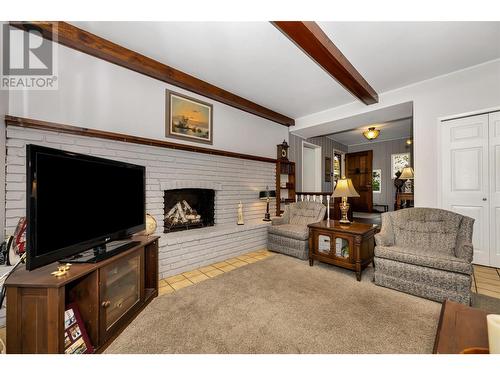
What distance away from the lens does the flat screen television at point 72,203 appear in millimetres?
1124

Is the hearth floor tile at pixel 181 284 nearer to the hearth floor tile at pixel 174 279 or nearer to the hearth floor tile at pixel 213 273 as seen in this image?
the hearth floor tile at pixel 174 279

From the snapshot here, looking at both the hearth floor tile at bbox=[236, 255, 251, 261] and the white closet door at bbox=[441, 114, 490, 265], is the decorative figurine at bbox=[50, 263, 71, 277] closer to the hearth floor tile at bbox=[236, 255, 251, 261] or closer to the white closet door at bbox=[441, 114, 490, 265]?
the hearth floor tile at bbox=[236, 255, 251, 261]

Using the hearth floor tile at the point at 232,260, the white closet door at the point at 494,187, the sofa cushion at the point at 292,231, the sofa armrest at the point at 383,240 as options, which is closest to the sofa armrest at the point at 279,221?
the sofa cushion at the point at 292,231

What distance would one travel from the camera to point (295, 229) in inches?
132

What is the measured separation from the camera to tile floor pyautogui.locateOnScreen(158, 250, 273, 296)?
2.39m

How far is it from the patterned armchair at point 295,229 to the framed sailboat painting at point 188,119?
1.92 m

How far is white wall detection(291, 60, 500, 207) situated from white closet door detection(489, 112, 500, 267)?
0.29m

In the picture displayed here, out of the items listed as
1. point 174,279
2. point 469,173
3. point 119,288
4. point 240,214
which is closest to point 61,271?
point 119,288

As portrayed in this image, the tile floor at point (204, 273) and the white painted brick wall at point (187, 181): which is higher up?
the white painted brick wall at point (187, 181)

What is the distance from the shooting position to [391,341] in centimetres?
145

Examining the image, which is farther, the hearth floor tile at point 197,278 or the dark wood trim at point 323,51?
the hearth floor tile at point 197,278

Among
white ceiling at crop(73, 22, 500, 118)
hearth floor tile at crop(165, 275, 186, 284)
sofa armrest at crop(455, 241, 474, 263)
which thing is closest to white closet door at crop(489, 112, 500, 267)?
white ceiling at crop(73, 22, 500, 118)

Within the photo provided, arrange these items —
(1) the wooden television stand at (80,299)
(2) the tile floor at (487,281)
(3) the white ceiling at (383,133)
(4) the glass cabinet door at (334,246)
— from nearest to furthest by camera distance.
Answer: (1) the wooden television stand at (80,299) → (2) the tile floor at (487,281) → (4) the glass cabinet door at (334,246) → (3) the white ceiling at (383,133)

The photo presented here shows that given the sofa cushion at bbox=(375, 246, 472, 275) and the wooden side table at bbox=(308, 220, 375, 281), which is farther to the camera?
the wooden side table at bbox=(308, 220, 375, 281)
